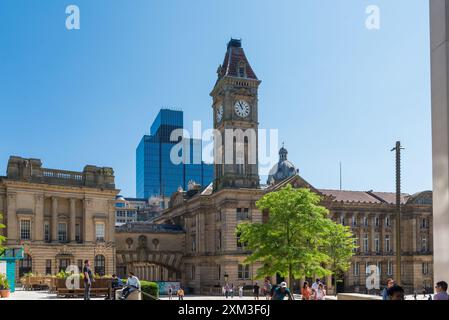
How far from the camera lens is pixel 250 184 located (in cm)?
8225

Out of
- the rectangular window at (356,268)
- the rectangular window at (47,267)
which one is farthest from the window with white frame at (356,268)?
the rectangular window at (47,267)

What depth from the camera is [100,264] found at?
77500mm

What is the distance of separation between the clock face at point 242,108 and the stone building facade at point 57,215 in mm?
19838

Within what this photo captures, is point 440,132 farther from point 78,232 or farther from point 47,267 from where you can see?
point 78,232

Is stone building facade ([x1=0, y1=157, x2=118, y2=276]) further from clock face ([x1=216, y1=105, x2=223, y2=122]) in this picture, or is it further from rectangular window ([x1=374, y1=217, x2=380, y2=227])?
rectangular window ([x1=374, y1=217, x2=380, y2=227])

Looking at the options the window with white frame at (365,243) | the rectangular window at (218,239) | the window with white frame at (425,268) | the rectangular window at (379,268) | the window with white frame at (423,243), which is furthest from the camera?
the window with white frame at (423,243)

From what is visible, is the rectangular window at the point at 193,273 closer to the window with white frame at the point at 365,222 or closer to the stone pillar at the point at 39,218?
the stone pillar at the point at 39,218

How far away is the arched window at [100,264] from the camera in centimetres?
7731

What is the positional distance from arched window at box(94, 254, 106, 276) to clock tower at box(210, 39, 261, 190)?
62.8 ft

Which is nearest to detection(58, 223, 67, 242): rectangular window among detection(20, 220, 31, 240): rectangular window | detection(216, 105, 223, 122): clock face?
detection(20, 220, 31, 240): rectangular window

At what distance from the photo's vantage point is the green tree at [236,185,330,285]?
52.8 m
